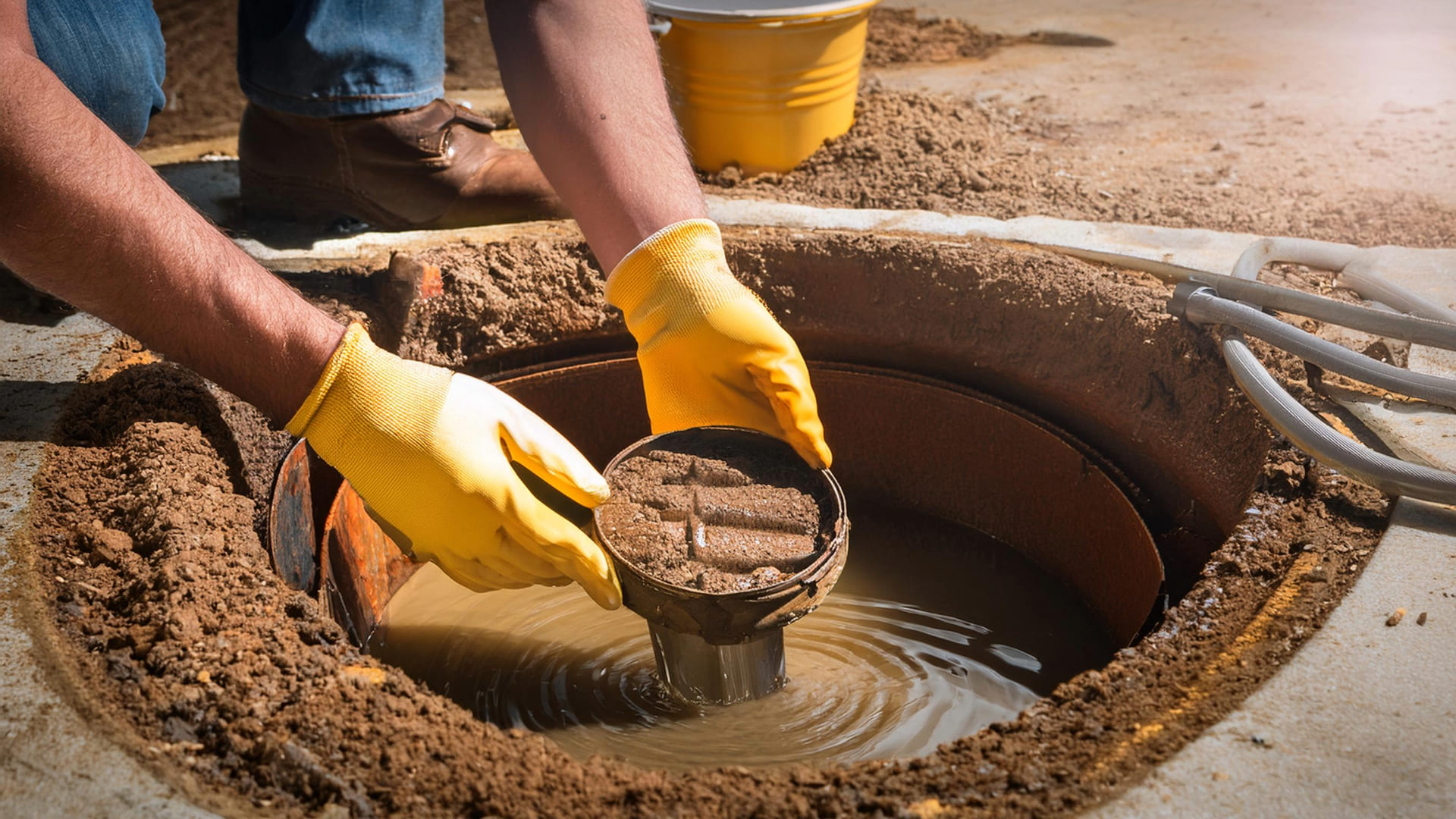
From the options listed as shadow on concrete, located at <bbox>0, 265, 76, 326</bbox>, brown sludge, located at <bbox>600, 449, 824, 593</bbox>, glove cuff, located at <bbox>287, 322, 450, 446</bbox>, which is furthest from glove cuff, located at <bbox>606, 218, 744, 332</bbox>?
shadow on concrete, located at <bbox>0, 265, 76, 326</bbox>

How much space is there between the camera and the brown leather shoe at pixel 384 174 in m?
2.40

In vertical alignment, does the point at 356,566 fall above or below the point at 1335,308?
below

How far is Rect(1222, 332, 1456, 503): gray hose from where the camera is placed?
136cm

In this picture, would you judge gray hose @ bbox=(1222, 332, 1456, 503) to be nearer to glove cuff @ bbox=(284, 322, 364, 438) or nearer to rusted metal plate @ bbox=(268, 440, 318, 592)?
glove cuff @ bbox=(284, 322, 364, 438)

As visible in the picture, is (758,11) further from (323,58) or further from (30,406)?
(30,406)

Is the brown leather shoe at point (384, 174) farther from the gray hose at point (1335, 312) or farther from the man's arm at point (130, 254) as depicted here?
the gray hose at point (1335, 312)

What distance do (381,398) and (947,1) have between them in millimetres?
4490

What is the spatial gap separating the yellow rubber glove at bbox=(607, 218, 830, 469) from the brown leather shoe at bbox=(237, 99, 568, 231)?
0.73m

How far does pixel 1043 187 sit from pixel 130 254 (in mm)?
2158

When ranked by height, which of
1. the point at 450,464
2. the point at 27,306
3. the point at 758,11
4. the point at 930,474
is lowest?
the point at 930,474

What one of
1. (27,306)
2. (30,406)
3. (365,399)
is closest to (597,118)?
(365,399)

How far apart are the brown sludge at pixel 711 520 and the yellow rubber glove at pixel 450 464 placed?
7 centimetres

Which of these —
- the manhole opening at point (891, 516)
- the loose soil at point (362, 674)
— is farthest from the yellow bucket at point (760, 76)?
the loose soil at point (362, 674)

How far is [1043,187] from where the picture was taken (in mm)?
2693
